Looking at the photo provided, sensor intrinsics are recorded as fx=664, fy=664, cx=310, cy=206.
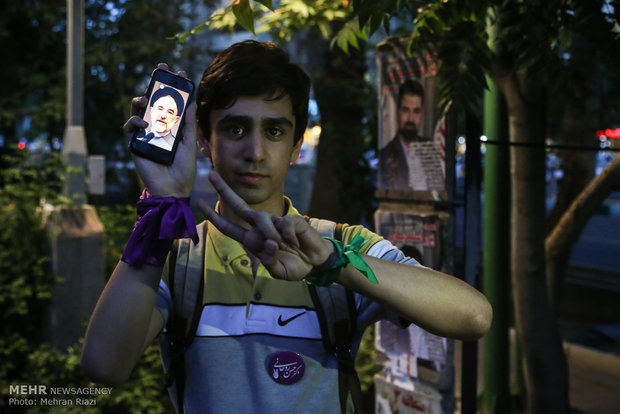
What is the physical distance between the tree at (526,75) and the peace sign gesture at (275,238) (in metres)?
0.86

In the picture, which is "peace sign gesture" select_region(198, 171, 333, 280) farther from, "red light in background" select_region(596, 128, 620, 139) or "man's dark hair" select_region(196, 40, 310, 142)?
"red light in background" select_region(596, 128, 620, 139)

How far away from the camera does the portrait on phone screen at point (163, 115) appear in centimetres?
174

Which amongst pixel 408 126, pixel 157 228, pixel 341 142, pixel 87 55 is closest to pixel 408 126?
pixel 408 126

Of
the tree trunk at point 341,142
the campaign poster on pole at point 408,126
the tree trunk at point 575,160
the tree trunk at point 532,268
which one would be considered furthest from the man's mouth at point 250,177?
the tree trunk at point 341,142

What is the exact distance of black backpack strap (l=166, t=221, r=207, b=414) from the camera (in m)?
1.91

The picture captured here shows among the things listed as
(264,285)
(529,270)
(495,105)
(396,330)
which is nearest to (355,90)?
(495,105)

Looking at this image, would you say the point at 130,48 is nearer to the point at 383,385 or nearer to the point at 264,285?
the point at 383,385

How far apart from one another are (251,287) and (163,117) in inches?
22.2

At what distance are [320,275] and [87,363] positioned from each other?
655 mm

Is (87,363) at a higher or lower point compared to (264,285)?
lower

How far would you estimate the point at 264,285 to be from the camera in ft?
6.48

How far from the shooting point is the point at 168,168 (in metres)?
1.74

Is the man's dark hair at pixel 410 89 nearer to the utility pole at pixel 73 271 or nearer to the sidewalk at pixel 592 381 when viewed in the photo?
the utility pole at pixel 73 271

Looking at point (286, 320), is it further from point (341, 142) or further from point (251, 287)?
point (341, 142)
